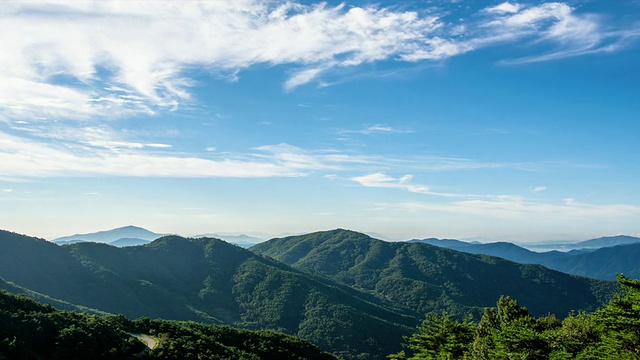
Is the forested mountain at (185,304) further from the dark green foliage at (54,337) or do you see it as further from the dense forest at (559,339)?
the dark green foliage at (54,337)

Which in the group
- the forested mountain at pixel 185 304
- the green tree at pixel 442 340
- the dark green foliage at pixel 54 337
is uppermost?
the dark green foliage at pixel 54 337

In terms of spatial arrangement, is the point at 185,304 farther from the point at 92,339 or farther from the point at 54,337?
the point at 54,337

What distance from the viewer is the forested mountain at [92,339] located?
3975cm

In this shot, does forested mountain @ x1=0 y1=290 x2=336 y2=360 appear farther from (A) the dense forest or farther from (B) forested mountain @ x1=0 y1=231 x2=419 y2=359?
(B) forested mountain @ x1=0 y1=231 x2=419 y2=359

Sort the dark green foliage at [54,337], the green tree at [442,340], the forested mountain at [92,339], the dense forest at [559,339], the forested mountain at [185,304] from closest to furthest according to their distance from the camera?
the dense forest at [559,339]
the dark green foliage at [54,337]
the forested mountain at [92,339]
the green tree at [442,340]
the forested mountain at [185,304]

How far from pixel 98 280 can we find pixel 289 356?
501 feet

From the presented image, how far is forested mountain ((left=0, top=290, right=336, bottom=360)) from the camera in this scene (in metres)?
39.8

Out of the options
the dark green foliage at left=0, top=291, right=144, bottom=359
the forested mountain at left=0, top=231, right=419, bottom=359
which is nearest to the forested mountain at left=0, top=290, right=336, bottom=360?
the dark green foliage at left=0, top=291, right=144, bottom=359

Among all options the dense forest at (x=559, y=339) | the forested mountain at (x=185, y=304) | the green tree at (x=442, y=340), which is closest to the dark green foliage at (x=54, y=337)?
the green tree at (x=442, y=340)

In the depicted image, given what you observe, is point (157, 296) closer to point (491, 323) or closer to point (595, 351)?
point (491, 323)

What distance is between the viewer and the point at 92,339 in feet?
143

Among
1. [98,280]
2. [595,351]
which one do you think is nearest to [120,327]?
[595,351]

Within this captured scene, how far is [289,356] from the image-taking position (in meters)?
64.2

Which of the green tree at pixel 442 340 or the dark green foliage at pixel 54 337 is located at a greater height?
the dark green foliage at pixel 54 337
